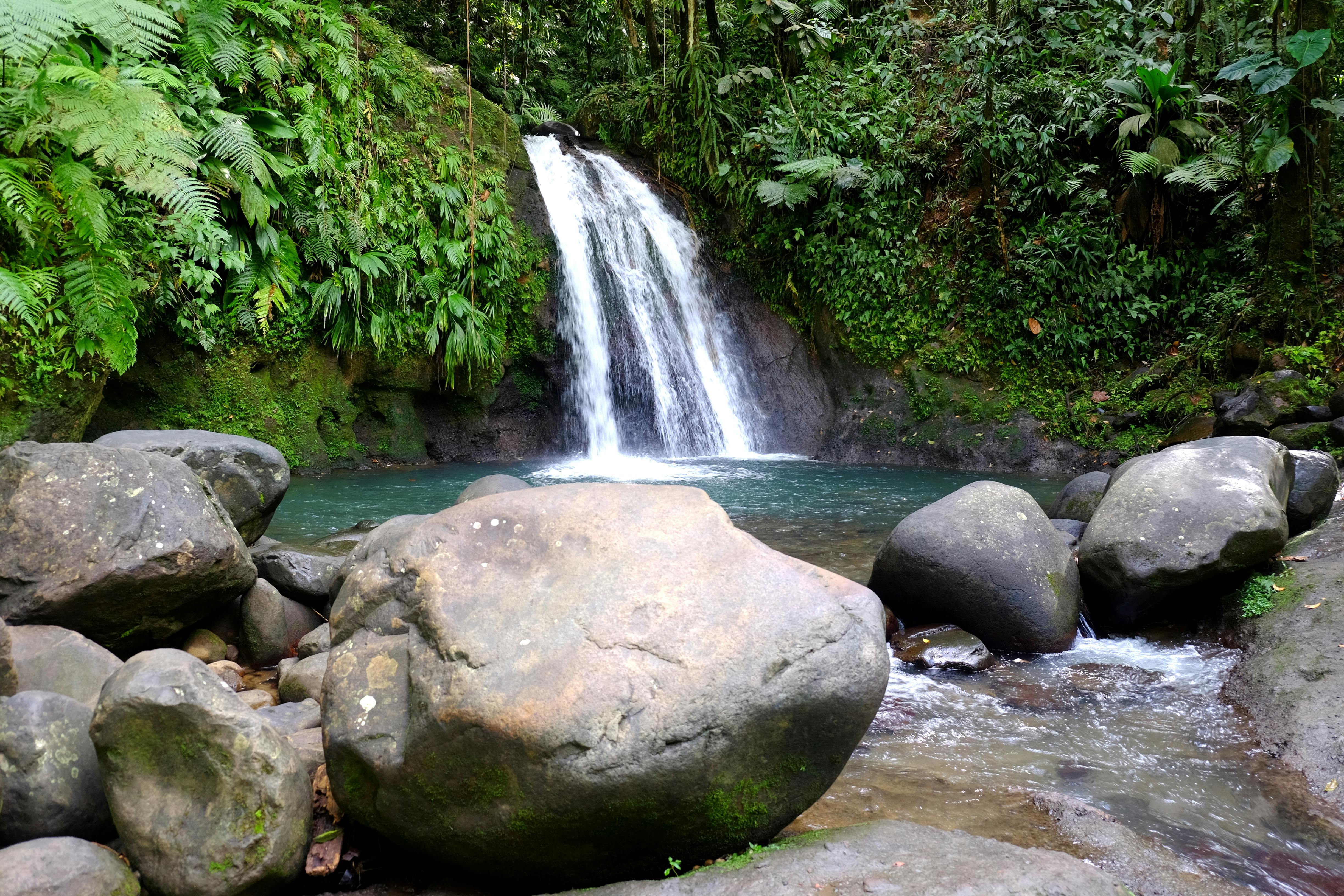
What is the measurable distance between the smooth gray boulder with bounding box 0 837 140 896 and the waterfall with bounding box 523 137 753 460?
29.6 feet

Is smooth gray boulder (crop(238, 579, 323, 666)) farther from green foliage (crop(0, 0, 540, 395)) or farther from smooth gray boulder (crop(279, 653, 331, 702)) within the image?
green foliage (crop(0, 0, 540, 395))

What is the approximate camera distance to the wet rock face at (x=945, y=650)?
14.8 ft

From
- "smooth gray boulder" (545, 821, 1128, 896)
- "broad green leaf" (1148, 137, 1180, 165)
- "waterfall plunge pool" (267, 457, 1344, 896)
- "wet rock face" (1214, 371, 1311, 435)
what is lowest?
"waterfall plunge pool" (267, 457, 1344, 896)

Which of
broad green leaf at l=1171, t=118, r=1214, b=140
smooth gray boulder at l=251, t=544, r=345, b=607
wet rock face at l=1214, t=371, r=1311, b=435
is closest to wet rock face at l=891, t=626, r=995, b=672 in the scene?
smooth gray boulder at l=251, t=544, r=345, b=607

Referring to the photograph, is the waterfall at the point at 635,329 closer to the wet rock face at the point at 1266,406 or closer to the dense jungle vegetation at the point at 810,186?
the dense jungle vegetation at the point at 810,186

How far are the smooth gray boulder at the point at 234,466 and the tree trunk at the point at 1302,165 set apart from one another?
962 cm

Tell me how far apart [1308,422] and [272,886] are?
862 cm

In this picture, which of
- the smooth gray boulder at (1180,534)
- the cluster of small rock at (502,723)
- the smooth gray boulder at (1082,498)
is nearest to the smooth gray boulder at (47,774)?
the cluster of small rock at (502,723)

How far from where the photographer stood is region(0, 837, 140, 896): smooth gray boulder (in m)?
2.10

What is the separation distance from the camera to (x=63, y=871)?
217cm

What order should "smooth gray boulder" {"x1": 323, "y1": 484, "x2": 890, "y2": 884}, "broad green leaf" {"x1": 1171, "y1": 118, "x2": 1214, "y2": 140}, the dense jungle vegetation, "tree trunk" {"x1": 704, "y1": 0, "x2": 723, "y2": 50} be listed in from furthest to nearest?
"tree trunk" {"x1": 704, "y1": 0, "x2": 723, "y2": 50} → "broad green leaf" {"x1": 1171, "y1": 118, "x2": 1214, "y2": 140} → the dense jungle vegetation → "smooth gray boulder" {"x1": 323, "y1": 484, "x2": 890, "y2": 884}

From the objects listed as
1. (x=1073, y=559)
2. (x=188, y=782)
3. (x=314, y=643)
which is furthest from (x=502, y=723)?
(x=1073, y=559)

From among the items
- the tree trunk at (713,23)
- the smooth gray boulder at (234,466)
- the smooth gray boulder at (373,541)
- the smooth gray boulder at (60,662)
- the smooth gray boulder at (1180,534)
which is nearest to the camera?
the smooth gray boulder at (60,662)

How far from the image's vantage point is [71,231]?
246 inches
